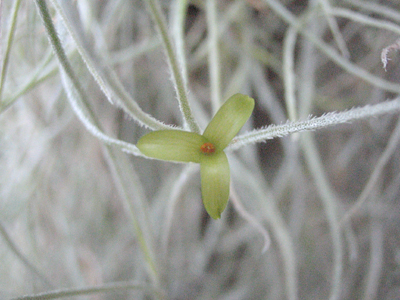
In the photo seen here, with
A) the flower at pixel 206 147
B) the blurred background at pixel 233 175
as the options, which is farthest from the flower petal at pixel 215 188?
the blurred background at pixel 233 175

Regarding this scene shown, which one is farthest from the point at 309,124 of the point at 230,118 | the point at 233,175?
the point at 233,175

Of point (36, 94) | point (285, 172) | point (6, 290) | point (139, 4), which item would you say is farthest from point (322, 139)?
point (6, 290)

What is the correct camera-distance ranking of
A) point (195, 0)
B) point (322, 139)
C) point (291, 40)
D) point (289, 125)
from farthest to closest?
1. point (322, 139)
2. point (195, 0)
3. point (291, 40)
4. point (289, 125)

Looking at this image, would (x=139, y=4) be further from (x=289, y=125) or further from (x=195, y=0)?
(x=289, y=125)

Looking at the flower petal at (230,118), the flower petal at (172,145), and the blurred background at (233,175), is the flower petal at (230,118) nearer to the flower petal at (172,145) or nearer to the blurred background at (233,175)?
the flower petal at (172,145)

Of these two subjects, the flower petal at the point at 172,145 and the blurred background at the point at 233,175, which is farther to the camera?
the blurred background at the point at 233,175

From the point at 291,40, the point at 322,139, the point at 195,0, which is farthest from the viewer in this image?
the point at 322,139

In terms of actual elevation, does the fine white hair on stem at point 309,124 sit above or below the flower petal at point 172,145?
above
